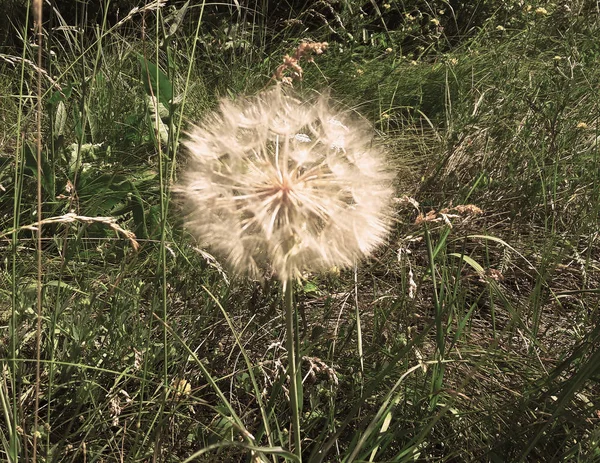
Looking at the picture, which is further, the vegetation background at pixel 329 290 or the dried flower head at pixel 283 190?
the vegetation background at pixel 329 290

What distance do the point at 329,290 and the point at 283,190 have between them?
1140mm

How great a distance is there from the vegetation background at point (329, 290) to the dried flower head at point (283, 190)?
0.61 ft

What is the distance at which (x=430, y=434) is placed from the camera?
1915mm

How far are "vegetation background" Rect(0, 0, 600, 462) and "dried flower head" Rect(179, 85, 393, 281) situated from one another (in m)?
0.19

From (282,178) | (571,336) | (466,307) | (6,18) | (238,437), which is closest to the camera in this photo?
(282,178)

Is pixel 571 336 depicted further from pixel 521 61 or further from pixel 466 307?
pixel 521 61

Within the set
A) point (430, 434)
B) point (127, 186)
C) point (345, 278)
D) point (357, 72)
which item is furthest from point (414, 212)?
point (357, 72)

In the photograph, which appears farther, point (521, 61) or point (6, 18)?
point (6, 18)

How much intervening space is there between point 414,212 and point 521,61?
1700mm

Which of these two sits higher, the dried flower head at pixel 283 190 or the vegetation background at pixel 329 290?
the dried flower head at pixel 283 190

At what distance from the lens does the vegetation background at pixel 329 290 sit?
5.68ft

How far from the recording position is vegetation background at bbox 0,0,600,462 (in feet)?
5.68

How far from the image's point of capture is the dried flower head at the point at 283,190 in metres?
1.36

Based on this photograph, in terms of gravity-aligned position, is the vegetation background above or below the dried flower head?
below
